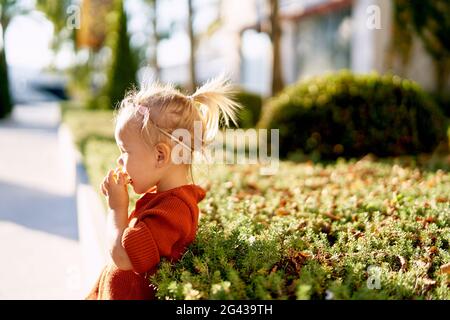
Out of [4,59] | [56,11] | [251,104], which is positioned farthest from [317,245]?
[56,11]

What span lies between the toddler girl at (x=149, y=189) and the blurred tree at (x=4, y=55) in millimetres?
20865

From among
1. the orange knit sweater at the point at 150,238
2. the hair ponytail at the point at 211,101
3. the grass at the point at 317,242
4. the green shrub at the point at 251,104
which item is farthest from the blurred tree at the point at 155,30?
the orange knit sweater at the point at 150,238

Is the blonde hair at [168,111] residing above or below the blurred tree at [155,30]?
below

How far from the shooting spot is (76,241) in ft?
17.8

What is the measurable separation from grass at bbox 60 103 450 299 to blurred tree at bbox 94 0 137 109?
637 inches

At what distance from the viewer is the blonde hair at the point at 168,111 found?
2637 mm

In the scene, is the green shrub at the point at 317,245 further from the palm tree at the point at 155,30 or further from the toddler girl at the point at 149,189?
the palm tree at the point at 155,30

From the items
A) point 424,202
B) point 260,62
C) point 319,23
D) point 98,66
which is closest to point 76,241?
point 424,202

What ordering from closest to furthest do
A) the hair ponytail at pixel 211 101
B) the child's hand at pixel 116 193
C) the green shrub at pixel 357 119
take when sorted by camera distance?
the child's hand at pixel 116 193 → the hair ponytail at pixel 211 101 → the green shrub at pixel 357 119

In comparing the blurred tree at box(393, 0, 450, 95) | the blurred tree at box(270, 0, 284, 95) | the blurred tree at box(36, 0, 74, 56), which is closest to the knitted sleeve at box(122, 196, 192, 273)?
the blurred tree at box(270, 0, 284, 95)

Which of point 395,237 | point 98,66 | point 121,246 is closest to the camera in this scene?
point 121,246
